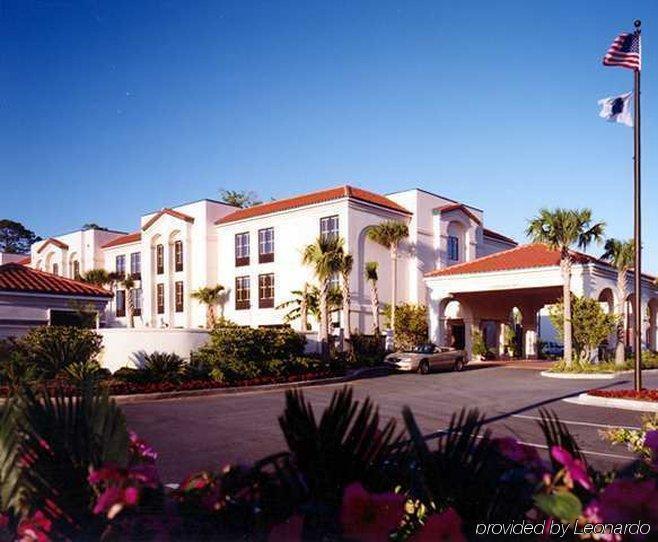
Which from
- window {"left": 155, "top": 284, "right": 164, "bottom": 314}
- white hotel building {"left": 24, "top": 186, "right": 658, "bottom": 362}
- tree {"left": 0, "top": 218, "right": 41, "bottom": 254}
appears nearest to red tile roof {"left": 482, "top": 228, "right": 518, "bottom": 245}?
white hotel building {"left": 24, "top": 186, "right": 658, "bottom": 362}

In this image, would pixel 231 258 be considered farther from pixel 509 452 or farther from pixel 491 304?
pixel 509 452

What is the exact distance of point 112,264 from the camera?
174 feet

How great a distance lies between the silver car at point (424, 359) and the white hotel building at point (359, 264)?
522cm

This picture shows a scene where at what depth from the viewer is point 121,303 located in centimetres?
5150

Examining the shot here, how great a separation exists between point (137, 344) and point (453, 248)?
25.1 meters

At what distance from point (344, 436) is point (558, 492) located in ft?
1.97

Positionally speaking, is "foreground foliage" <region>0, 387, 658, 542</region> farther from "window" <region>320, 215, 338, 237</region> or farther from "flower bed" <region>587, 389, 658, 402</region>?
"window" <region>320, 215, 338, 237</region>

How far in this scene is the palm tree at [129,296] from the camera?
4812 cm

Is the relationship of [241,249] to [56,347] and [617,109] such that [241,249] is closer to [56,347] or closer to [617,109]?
[56,347]

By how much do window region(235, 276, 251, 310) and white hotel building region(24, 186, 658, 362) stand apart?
0.07m

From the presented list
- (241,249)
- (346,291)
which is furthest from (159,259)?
(346,291)

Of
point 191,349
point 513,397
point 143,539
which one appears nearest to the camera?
point 143,539

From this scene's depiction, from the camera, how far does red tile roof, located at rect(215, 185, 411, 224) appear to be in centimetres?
3634

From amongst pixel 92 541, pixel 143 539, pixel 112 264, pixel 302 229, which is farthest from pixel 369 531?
pixel 112 264
